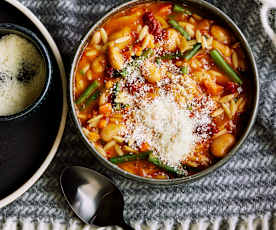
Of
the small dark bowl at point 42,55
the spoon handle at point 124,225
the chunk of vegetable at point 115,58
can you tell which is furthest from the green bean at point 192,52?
the spoon handle at point 124,225

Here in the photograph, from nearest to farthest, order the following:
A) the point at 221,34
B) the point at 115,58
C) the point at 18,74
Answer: the point at 115,58 → the point at 221,34 → the point at 18,74

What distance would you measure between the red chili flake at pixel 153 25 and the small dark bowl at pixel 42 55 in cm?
47

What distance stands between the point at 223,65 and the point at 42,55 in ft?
2.66

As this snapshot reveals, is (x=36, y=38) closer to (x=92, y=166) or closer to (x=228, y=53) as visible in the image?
(x=92, y=166)

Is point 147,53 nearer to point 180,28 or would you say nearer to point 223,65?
point 180,28

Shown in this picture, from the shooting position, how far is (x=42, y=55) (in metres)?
1.99

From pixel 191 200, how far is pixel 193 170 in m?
0.30

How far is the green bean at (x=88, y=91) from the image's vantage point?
74.6 inches

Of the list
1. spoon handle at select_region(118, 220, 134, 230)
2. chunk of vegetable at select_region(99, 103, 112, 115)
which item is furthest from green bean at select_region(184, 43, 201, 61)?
spoon handle at select_region(118, 220, 134, 230)

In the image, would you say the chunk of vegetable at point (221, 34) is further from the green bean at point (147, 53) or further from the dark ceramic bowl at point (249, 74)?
the green bean at point (147, 53)

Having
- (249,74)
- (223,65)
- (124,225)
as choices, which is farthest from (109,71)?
(124,225)

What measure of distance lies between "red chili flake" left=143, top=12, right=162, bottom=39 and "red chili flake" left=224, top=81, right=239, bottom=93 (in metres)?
0.36

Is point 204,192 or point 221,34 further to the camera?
point 204,192

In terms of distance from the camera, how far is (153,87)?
188cm
